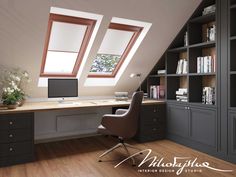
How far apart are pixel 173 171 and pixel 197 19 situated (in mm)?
2394

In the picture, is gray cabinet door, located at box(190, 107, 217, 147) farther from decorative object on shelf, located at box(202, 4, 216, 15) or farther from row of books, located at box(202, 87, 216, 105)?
decorative object on shelf, located at box(202, 4, 216, 15)

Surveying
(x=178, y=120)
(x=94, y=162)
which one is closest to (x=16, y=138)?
(x=94, y=162)

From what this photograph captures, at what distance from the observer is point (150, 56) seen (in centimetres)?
406

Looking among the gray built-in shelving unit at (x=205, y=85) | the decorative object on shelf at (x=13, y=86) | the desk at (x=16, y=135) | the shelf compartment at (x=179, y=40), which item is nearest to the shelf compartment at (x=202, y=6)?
the gray built-in shelving unit at (x=205, y=85)

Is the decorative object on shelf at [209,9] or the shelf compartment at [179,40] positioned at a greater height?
the decorative object on shelf at [209,9]

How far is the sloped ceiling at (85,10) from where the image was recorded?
8.68ft

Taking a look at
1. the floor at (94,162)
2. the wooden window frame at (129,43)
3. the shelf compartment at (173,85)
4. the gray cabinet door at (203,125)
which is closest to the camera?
the floor at (94,162)

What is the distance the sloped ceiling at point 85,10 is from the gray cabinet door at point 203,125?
1374mm

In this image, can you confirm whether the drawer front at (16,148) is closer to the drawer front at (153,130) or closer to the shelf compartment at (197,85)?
the drawer front at (153,130)

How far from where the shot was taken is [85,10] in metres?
2.95

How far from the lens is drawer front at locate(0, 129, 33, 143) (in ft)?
8.91

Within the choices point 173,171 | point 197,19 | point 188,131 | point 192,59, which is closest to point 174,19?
point 197,19

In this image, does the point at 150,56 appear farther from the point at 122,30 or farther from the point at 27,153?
the point at 27,153
